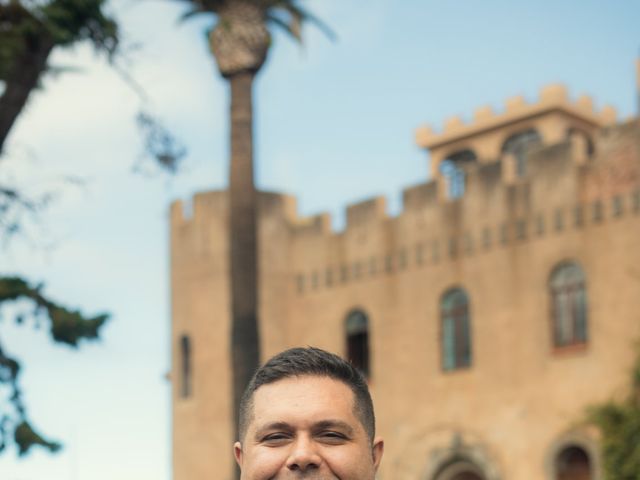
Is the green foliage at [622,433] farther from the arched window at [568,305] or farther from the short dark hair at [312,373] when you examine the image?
the short dark hair at [312,373]

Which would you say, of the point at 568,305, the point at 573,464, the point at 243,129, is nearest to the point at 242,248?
the point at 243,129

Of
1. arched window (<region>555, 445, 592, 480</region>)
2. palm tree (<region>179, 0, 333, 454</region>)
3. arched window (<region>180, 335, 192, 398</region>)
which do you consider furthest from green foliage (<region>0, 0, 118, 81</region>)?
arched window (<region>180, 335, 192, 398</region>)

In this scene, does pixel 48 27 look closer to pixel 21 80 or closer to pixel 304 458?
pixel 21 80

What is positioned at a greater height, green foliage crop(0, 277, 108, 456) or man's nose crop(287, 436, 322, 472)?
green foliage crop(0, 277, 108, 456)

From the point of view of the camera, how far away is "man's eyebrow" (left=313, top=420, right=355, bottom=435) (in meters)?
2.62

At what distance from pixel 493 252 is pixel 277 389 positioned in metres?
25.6

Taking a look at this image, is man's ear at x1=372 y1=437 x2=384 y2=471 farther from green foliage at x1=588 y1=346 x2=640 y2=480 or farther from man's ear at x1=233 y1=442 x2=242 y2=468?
green foliage at x1=588 y1=346 x2=640 y2=480

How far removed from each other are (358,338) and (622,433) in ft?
26.2

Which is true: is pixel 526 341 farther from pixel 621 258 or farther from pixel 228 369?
pixel 228 369

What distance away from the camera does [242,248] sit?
19.7 meters

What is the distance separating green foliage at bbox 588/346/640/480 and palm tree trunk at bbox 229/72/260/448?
8.23 metres

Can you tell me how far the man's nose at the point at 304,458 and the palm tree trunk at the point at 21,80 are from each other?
1016cm

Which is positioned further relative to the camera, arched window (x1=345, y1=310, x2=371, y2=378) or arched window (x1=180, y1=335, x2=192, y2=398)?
arched window (x1=180, y1=335, x2=192, y2=398)

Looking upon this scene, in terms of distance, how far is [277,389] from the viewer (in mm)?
2666
